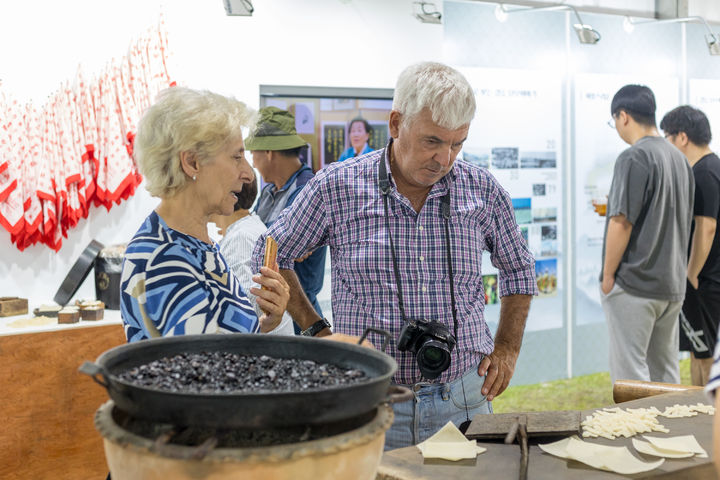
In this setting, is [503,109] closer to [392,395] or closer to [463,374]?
[463,374]

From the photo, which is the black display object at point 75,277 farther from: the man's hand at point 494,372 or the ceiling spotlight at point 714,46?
the ceiling spotlight at point 714,46

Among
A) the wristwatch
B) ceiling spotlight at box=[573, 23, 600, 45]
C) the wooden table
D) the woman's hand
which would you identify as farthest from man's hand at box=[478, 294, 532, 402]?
ceiling spotlight at box=[573, 23, 600, 45]

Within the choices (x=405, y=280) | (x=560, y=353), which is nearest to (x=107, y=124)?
(x=405, y=280)

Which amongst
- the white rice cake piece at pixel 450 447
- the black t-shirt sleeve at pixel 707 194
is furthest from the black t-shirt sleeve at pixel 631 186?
the white rice cake piece at pixel 450 447

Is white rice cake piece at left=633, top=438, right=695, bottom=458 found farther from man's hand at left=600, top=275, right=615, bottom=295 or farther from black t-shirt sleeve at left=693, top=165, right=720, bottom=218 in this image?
black t-shirt sleeve at left=693, top=165, right=720, bottom=218

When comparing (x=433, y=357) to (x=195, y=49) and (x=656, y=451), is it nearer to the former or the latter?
(x=656, y=451)

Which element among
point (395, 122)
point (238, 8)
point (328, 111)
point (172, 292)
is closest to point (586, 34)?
point (328, 111)

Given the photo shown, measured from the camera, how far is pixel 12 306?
3.75 meters

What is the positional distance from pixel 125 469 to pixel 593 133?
6.01 metres

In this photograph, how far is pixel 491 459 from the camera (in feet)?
5.91

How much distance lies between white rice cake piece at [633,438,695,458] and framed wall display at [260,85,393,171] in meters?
3.26

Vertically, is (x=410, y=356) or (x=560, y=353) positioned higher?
(x=410, y=356)

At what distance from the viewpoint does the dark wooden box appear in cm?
373

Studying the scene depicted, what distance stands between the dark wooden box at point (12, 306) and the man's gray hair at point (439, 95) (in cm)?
252
